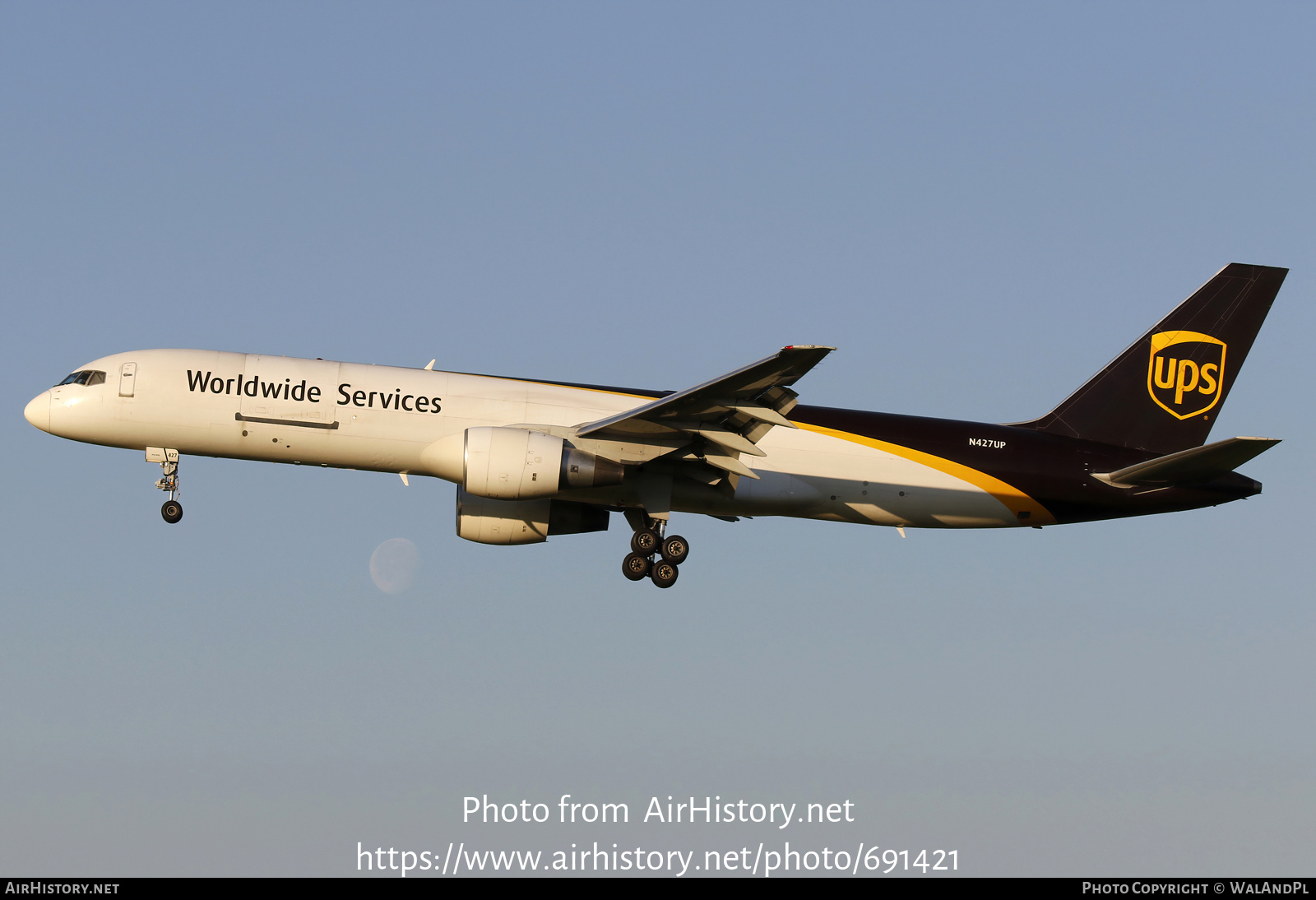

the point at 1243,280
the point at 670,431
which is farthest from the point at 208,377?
the point at 1243,280

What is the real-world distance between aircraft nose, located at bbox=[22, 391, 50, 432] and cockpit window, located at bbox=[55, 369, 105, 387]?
494 millimetres

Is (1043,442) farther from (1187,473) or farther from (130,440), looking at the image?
(130,440)

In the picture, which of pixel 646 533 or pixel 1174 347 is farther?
pixel 1174 347

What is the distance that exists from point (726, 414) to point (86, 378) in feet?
49.6

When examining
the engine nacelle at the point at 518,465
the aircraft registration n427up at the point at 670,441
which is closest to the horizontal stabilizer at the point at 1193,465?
the aircraft registration n427up at the point at 670,441

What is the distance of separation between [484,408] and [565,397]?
79.4 inches

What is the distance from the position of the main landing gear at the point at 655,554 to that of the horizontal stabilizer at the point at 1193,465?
10607 millimetres

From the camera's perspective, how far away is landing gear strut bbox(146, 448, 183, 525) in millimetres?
32094

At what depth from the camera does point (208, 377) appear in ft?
103

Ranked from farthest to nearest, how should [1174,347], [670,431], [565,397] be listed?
[1174,347], [565,397], [670,431]

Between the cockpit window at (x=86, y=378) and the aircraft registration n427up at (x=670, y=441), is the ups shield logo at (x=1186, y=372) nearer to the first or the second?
the aircraft registration n427up at (x=670, y=441)

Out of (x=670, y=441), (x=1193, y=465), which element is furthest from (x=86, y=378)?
(x=1193, y=465)

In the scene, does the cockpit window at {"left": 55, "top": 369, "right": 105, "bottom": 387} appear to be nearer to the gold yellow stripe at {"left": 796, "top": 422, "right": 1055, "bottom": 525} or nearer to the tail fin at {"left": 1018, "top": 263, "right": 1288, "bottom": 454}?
the gold yellow stripe at {"left": 796, "top": 422, "right": 1055, "bottom": 525}

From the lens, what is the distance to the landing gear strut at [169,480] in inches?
1264
